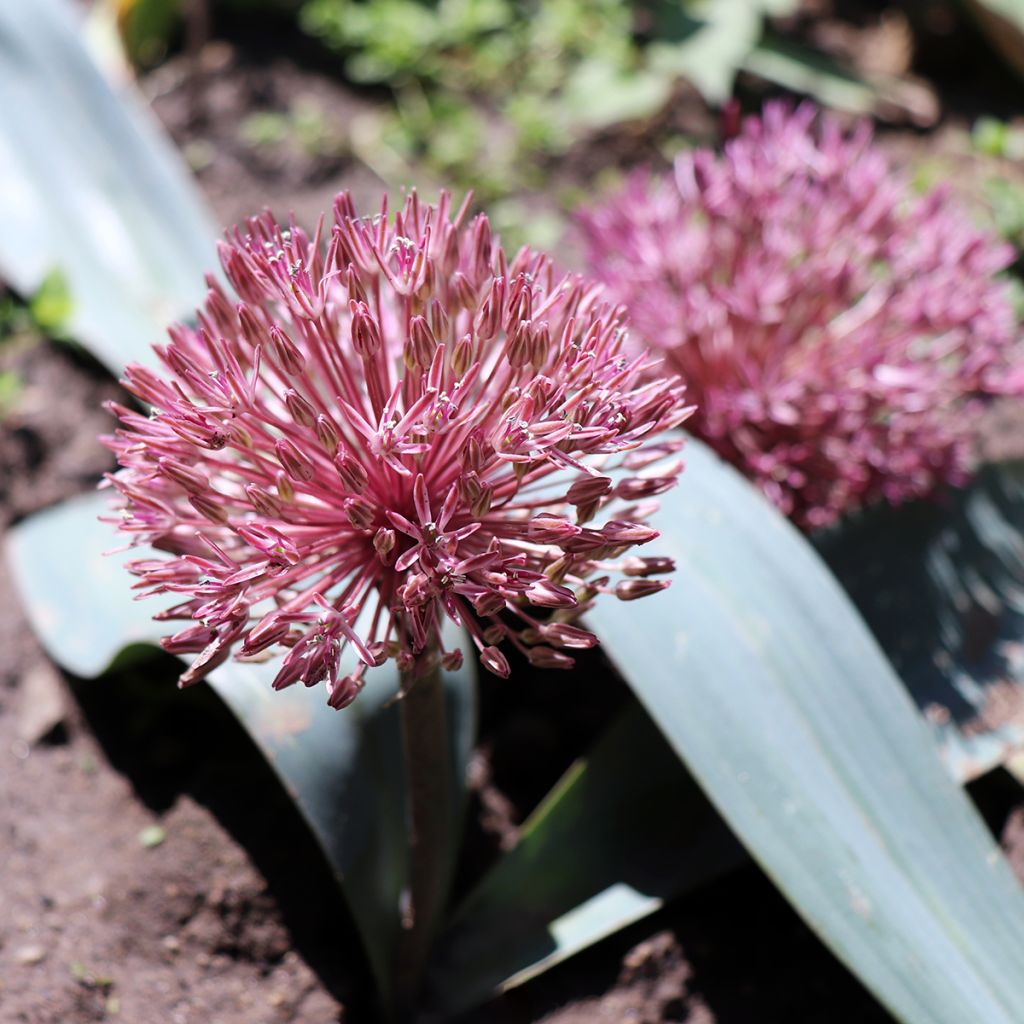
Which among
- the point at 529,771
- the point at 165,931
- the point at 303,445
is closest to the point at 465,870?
the point at 529,771

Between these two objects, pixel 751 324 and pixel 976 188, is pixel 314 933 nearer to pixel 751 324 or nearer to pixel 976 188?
pixel 751 324

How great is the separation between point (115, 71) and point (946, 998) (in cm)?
178

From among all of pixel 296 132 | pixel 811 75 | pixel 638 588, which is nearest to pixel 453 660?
pixel 638 588

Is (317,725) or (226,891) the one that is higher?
(317,725)

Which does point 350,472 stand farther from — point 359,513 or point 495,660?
point 495,660

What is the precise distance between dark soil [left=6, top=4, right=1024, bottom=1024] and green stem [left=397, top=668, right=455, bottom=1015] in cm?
9

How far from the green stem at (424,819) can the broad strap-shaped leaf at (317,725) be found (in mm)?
26

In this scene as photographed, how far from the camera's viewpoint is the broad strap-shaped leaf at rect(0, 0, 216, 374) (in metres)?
1.32

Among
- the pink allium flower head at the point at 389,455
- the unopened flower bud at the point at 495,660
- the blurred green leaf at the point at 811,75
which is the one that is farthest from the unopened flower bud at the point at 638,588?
the blurred green leaf at the point at 811,75

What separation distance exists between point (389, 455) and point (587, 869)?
1.62ft

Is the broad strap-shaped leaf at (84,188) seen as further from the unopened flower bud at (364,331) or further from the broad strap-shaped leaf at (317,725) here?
the unopened flower bud at (364,331)

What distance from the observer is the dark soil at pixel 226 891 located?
40.0 inches

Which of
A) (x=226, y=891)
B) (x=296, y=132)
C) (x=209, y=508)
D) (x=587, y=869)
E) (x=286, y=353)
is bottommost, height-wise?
(x=226, y=891)

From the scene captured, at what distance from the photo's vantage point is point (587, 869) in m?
1.02
